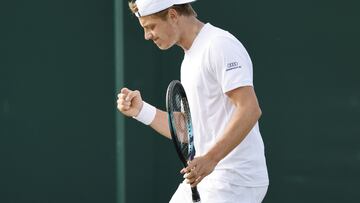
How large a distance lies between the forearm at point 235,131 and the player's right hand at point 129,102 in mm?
575

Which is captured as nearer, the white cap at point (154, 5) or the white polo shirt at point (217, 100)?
the white polo shirt at point (217, 100)

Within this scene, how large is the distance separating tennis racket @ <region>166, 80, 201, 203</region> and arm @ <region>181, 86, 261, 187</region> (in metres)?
0.17

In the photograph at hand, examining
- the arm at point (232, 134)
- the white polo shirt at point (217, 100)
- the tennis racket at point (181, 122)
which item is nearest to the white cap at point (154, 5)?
the white polo shirt at point (217, 100)

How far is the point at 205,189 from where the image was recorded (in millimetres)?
3264

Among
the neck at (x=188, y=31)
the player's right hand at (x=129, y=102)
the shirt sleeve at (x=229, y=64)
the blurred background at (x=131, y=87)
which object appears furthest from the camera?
the blurred background at (x=131, y=87)

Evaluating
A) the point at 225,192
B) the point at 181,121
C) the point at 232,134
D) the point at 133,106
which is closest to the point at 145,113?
the point at 133,106

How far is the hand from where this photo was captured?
2.94 metres

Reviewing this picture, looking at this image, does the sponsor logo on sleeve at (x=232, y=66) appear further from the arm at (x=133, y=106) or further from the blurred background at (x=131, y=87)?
the blurred background at (x=131, y=87)

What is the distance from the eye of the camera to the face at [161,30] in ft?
10.9

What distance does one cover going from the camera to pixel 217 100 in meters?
3.23

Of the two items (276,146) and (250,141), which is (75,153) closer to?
(276,146)

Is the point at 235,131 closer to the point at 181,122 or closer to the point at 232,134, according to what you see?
the point at 232,134

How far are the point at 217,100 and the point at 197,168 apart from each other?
38 centimetres


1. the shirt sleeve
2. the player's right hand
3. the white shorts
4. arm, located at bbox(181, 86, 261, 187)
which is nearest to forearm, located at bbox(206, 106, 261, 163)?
arm, located at bbox(181, 86, 261, 187)
